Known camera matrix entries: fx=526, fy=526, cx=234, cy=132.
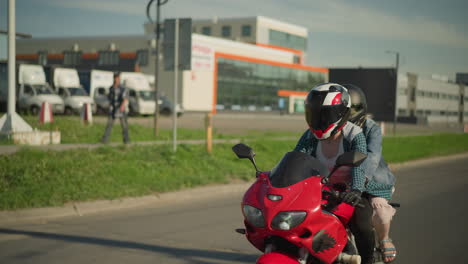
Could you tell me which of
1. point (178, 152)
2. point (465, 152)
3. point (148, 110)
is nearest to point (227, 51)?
point (148, 110)

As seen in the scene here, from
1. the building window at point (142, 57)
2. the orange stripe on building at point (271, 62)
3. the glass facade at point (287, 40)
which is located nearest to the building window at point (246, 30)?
the glass facade at point (287, 40)

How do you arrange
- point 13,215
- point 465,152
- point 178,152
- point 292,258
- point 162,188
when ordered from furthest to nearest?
point 465,152
point 178,152
point 162,188
point 13,215
point 292,258

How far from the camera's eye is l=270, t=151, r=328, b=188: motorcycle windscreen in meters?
3.39

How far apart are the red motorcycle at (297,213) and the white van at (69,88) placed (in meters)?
31.7

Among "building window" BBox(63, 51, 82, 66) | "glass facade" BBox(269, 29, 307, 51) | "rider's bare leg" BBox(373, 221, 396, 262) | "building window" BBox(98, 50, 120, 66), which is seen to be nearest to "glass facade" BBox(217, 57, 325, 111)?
"glass facade" BBox(269, 29, 307, 51)

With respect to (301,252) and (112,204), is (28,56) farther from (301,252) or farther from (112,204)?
(301,252)

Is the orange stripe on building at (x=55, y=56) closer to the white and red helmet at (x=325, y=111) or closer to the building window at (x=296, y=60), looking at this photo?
the building window at (x=296, y=60)

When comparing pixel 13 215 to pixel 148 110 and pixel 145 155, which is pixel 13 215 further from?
pixel 148 110

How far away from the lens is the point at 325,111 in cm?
362

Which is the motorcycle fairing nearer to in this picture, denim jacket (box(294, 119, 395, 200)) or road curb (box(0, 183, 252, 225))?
denim jacket (box(294, 119, 395, 200))

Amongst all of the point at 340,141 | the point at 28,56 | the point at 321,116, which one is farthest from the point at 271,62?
the point at 321,116

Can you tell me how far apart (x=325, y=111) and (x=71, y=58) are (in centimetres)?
7371

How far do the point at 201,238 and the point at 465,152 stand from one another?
19.9 meters

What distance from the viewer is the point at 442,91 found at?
341 ft
